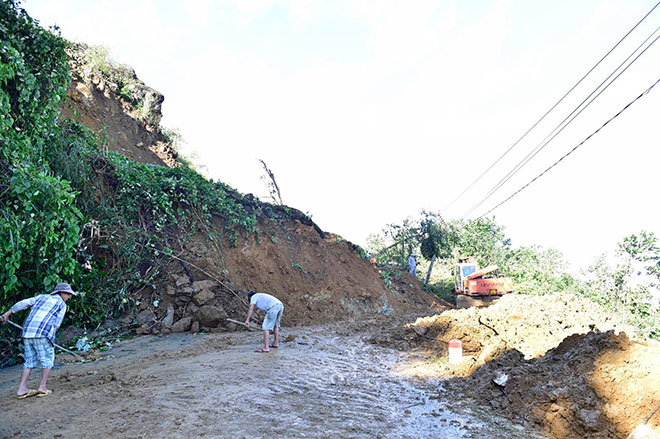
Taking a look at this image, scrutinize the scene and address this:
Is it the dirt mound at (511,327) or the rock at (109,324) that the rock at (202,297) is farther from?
the dirt mound at (511,327)

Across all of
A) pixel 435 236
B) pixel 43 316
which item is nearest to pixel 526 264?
pixel 435 236

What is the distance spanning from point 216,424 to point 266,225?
10.7 m

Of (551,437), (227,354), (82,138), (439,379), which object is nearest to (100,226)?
(82,138)

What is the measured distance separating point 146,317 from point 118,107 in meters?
13.5

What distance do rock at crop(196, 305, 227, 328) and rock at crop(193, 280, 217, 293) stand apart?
54 cm

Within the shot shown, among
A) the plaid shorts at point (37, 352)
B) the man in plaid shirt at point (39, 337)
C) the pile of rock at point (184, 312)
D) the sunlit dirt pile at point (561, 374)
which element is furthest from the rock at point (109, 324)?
the sunlit dirt pile at point (561, 374)

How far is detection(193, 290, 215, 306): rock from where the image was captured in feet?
31.6

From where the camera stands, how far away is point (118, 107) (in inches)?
717

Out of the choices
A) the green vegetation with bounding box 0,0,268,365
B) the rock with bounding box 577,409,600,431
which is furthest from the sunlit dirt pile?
the green vegetation with bounding box 0,0,268,365

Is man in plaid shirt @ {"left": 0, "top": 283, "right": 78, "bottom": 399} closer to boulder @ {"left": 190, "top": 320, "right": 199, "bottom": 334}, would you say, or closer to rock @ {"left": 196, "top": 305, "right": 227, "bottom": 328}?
boulder @ {"left": 190, "top": 320, "right": 199, "bottom": 334}

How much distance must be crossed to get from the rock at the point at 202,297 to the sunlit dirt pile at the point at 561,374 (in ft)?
17.7

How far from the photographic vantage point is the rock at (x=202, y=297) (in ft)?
31.6

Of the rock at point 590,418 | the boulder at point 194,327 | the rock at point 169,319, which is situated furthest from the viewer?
the boulder at point 194,327

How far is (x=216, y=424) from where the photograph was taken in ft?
13.1
